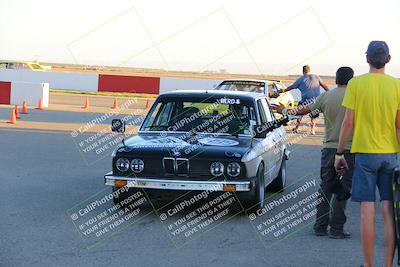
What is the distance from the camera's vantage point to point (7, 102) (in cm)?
2550

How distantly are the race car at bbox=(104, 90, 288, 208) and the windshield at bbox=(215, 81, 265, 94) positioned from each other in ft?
30.4

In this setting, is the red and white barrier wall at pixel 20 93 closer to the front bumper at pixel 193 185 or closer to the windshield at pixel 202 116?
the windshield at pixel 202 116

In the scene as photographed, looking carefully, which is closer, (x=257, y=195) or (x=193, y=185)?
(x=193, y=185)

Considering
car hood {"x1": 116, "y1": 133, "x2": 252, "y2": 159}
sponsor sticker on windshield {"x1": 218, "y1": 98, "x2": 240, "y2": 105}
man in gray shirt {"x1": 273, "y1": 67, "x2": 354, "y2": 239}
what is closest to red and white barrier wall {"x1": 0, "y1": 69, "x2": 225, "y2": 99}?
sponsor sticker on windshield {"x1": 218, "y1": 98, "x2": 240, "y2": 105}

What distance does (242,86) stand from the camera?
60.8 feet

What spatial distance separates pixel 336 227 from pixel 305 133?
467 inches

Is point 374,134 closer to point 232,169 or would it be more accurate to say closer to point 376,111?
point 376,111

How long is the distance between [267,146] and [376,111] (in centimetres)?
317

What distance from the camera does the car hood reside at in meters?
7.03

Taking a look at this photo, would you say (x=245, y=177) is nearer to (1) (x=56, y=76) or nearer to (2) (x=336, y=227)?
(2) (x=336, y=227)

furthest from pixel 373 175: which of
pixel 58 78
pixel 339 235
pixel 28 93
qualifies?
pixel 58 78

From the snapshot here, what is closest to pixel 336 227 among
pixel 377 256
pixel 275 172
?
pixel 377 256

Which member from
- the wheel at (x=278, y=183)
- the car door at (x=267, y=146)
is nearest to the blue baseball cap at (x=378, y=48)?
the car door at (x=267, y=146)

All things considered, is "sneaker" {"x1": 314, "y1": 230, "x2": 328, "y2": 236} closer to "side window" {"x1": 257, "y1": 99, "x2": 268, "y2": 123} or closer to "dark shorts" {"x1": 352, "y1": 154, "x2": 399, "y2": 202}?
"dark shorts" {"x1": 352, "y1": 154, "x2": 399, "y2": 202}
